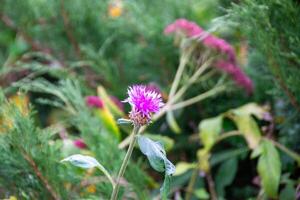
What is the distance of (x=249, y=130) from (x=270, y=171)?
11 centimetres

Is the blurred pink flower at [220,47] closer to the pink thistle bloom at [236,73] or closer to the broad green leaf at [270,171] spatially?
the pink thistle bloom at [236,73]

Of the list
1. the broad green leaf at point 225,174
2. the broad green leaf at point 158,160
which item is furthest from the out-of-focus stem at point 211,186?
the broad green leaf at point 158,160

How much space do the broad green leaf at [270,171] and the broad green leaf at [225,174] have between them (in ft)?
0.60

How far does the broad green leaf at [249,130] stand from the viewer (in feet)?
3.13

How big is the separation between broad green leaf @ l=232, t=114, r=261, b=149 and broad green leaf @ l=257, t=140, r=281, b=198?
45 mm

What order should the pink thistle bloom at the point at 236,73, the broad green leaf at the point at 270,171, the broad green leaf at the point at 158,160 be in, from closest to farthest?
the broad green leaf at the point at 158,160
the broad green leaf at the point at 270,171
the pink thistle bloom at the point at 236,73

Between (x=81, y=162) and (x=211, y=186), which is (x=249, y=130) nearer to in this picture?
(x=211, y=186)

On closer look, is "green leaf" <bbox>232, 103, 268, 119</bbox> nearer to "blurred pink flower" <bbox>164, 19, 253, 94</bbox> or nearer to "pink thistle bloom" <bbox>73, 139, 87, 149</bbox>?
"blurred pink flower" <bbox>164, 19, 253, 94</bbox>

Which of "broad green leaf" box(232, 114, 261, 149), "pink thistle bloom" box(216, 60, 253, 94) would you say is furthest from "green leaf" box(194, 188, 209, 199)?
"pink thistle bloom" box(216, 60, 253, 94)

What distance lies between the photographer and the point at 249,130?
3.19 feet

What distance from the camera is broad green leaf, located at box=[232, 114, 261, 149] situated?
954mm

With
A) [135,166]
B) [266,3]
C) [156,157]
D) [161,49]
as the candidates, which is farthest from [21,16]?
[156,157]

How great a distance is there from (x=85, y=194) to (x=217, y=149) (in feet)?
1.51

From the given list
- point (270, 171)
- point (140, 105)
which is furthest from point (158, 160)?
point (270, 171)
